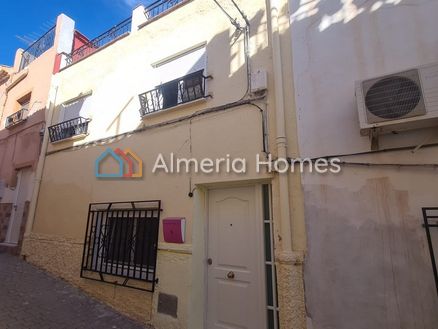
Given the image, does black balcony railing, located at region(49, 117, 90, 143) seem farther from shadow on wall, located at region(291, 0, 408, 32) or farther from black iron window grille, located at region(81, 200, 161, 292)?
shadow on wall, located at region(291, 0, 408, 32)

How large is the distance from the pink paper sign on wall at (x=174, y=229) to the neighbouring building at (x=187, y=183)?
0.05 feet

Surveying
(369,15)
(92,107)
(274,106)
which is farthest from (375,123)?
(92,107)

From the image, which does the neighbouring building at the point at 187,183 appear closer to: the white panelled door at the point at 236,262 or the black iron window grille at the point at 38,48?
the white panelled door at the point at 236,262

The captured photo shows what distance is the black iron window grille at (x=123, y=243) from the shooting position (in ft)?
14.7

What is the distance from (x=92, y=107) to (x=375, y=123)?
5.85 m

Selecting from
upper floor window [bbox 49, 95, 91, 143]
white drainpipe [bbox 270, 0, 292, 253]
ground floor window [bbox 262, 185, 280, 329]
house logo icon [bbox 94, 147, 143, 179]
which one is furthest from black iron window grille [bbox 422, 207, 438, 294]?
upper floor window [bbox 49, 95, 91, 143]

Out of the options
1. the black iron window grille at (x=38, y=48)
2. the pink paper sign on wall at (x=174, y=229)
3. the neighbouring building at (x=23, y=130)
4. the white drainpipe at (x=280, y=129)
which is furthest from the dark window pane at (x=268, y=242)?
the black iron window grille at (x=38, y=48)

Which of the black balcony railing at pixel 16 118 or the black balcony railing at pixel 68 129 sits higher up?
the black balcony railing at pixel 16 118

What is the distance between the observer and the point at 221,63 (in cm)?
457

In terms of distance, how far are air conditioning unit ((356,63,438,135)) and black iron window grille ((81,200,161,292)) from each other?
328 cm

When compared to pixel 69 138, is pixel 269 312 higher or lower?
lower

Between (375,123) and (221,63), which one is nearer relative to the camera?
(375,123)

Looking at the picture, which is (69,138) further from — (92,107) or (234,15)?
(234,15)

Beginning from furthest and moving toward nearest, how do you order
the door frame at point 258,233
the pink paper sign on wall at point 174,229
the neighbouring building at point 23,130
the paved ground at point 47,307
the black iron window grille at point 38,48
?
the black iron window grille at point 38,48 < the neighbouring building at point 23,130 < the pink paper sign on wall at point 174,229 < the paved ground at point 47,307 < the door frame at point 258,233
